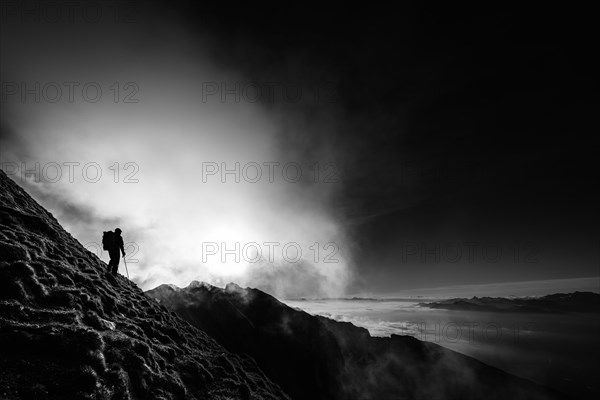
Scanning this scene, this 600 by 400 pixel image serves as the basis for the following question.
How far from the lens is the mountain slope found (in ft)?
36.2

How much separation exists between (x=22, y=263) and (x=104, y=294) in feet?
22.6

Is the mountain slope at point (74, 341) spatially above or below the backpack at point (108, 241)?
below

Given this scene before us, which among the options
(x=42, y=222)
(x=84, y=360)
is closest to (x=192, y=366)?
(x=84, y=360)

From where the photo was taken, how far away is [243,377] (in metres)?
26.5

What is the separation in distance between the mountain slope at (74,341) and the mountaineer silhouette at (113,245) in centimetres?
306

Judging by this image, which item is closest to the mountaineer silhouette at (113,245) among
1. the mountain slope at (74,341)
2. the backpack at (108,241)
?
the backpack at (108,241)

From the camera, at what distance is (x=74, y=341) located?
12703 millimetres

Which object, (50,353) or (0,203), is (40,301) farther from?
(0,203)

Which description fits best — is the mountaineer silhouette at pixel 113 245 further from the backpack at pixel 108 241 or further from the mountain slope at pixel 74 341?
the mountain slope at pixel 74 341

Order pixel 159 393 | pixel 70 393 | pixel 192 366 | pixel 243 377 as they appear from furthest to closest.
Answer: pixel 243 377, pixel 192 366, pixel 159 393, pixel 70 393

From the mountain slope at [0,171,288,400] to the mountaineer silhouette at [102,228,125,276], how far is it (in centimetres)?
306

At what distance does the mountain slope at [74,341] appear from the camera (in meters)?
11.0

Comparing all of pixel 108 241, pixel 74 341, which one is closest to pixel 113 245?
pixel 108 241

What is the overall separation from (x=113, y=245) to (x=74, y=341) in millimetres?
17147
